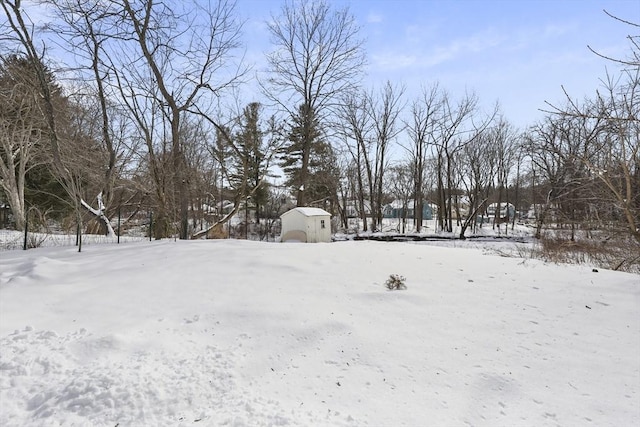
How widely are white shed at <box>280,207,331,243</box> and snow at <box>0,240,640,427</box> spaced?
7908 millimetres

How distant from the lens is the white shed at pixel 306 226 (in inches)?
498

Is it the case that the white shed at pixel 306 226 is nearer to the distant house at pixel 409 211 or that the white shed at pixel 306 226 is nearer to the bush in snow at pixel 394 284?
the bush in snow at pixel 394 284

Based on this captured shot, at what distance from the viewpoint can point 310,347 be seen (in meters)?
2.74

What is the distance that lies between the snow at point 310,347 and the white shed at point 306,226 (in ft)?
25.9

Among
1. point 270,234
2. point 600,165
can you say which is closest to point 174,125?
point 600,165

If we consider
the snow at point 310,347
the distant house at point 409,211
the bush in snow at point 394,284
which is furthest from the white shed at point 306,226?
the distant house at point 409,211

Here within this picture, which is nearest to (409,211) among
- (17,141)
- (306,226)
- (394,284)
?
(306,226)

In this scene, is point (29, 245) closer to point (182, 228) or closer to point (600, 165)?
point (182, 228)

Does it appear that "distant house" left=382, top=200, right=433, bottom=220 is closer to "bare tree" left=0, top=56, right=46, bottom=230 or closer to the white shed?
the white shed

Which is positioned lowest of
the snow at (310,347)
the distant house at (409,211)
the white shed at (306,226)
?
the snow at (310,347)

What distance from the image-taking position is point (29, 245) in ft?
27.2

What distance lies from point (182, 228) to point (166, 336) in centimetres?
668

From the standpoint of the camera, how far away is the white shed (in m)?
12.6

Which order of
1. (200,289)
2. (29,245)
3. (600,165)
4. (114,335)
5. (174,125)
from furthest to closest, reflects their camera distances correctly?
(174,125), (29,245), (600,165), (200,289), (114,335)
